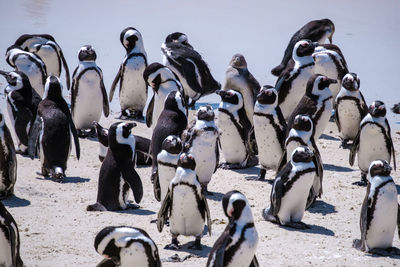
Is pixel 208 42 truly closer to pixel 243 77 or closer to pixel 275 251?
pixel 243 77

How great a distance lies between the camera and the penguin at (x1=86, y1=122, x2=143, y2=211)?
8.16m

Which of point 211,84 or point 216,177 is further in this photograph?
point 211,84

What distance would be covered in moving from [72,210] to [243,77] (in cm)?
379

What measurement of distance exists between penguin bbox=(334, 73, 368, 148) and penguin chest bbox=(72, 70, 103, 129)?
2817 mm

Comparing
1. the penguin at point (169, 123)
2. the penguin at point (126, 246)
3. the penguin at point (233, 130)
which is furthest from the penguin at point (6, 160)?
the penguin at point (126, 246)

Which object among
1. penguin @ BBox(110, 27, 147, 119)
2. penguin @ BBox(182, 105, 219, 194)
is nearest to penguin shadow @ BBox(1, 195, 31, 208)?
penguin @ BBox(182, 105, 219, 194)

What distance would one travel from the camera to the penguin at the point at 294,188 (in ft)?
25.3

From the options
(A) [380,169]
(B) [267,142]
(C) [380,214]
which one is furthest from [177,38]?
(C) [380,214]

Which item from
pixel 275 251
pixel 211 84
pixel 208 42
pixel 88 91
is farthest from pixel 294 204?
pixel 208 42

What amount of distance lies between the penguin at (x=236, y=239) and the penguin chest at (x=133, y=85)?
5696 mm

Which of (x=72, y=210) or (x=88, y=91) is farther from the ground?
(x=88, y=91)

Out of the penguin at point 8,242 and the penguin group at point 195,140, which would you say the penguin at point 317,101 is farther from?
the penguin at point 8,242

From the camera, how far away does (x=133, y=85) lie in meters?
11.7

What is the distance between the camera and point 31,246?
710 cm
